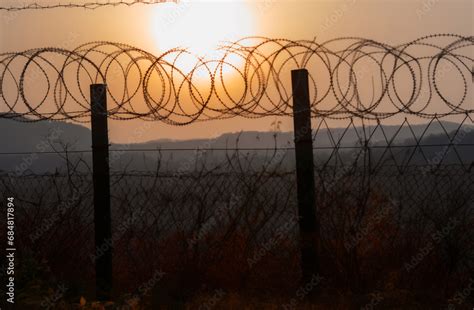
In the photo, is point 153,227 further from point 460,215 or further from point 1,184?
point 460,215

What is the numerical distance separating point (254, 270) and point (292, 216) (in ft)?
2.19

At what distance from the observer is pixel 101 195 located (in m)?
6.57

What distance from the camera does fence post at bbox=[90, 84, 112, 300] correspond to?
656 centimetres

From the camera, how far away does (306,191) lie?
250 inches

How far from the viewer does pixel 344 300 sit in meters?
5.97

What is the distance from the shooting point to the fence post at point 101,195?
6559 millimetres

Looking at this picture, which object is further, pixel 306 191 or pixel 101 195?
pixel 101 195

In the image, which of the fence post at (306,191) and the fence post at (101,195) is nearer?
the fence post at (306,191)

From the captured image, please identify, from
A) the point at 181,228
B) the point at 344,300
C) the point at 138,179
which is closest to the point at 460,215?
the point at 344,300

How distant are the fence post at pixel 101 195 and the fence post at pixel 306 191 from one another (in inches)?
77.0

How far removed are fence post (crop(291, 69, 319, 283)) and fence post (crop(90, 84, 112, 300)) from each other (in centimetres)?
196

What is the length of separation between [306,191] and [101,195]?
6.85ft

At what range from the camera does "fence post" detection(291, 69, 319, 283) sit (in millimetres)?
6285

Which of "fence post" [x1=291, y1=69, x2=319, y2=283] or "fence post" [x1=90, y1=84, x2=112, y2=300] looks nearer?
"fence post" [x1=291, y1=69, x2=319, y2=283]
